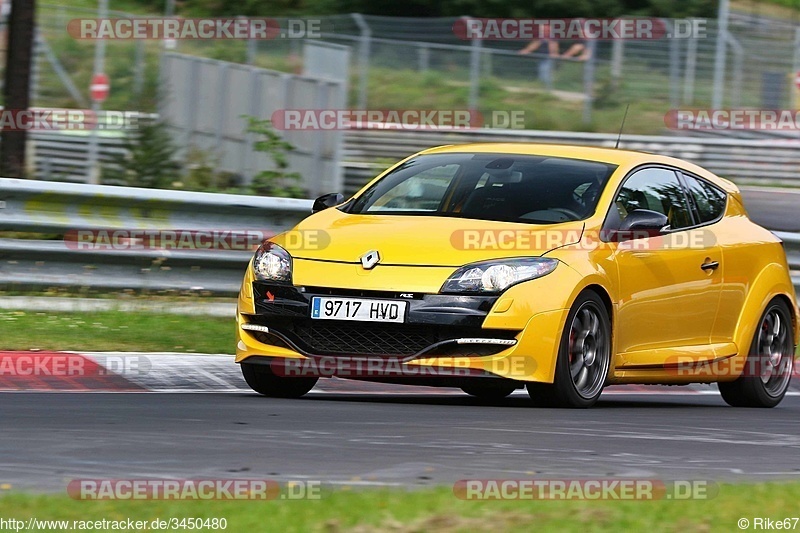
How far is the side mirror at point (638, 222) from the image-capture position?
882 centimetres

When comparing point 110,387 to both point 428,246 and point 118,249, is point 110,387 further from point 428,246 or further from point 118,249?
point 118,249

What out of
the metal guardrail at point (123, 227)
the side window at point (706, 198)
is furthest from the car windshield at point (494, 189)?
the metal guardrail at point (123, 227)

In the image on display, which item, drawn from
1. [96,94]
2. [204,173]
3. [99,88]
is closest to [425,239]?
[204,173]

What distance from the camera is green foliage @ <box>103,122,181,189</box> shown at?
17.0m

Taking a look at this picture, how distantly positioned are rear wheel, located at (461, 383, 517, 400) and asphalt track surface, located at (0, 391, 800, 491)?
100mm

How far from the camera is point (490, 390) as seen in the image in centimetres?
909

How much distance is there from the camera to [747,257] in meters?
10.1

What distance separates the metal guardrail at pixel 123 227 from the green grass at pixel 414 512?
6809 mm

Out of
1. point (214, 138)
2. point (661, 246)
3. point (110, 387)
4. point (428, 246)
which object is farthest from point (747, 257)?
point (214, 138)

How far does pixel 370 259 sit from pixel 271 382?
1.07 m

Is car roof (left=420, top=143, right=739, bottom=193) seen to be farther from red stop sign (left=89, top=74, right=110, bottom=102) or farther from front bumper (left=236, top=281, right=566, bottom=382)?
red stop sign (left=89, top=74, right=110, bottom=102)

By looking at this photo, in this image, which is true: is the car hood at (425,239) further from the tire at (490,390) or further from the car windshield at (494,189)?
the tire at (490,390)

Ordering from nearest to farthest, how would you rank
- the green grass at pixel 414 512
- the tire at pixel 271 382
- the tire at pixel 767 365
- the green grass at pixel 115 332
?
the green grass at pixel 414 512
the tire at pixel 271 382
the green grass at pixel 115 332
the tire at pixel 767 365

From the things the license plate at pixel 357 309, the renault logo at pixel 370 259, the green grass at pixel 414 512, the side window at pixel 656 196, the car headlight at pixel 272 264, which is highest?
the side window at pixel 656 196
